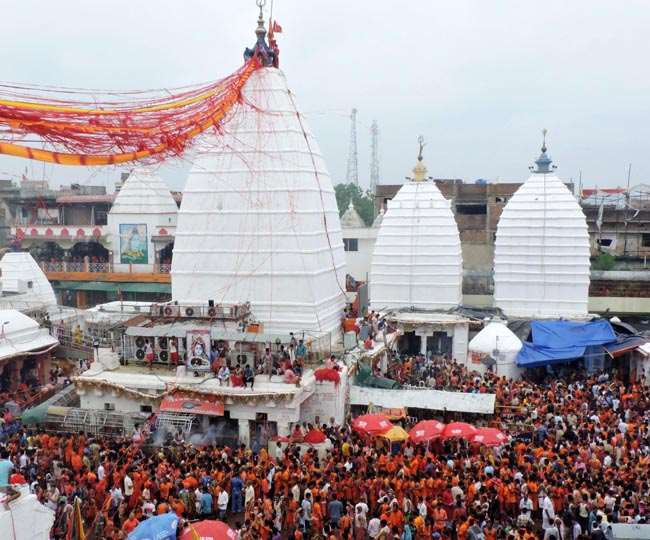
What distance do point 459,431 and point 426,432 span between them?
0.75 metres

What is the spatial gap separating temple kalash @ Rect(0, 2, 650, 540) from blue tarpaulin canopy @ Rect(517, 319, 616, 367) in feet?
0.24

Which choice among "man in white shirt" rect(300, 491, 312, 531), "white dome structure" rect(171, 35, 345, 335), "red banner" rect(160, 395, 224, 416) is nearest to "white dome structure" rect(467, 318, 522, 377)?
"white dome structure" rect(171, 35, 345, 335)

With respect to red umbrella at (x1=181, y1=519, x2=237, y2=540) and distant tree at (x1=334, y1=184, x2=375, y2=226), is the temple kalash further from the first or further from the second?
distant tree at (x1=334, y1=184, x2=375, y2=226)

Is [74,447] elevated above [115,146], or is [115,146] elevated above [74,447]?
[115,146]

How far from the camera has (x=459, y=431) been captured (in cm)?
1563

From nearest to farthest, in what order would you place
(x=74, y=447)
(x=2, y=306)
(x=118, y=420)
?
(x=74, y=447) < (x=118, y=420) < (x=2, y=306)

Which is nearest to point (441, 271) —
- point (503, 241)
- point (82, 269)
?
point (503, 241)

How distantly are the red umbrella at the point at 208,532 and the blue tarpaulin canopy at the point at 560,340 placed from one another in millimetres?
15473

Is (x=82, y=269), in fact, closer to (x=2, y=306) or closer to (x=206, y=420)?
(x=2, y=306)

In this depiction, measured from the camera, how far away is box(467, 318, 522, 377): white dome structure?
2405cm

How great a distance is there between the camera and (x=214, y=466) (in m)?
14.6

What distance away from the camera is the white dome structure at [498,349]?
24047 mm

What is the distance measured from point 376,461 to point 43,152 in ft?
30.2

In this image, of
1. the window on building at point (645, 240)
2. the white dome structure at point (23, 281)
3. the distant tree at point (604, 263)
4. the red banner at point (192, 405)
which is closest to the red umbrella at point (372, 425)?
the red banner at point (192, 405)
